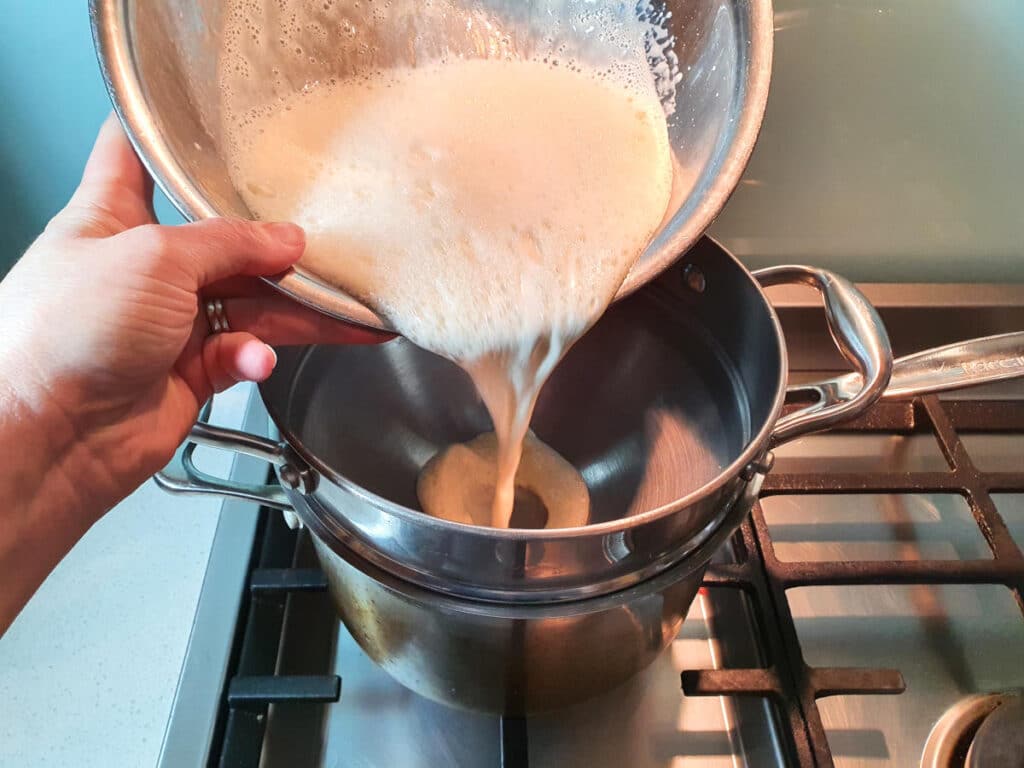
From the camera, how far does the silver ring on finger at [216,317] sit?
1.82 feet

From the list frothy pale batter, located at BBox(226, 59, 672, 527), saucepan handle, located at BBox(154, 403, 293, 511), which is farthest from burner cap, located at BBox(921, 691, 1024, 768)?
saucepan handle, located at BBox(154, 403, 293, 511)

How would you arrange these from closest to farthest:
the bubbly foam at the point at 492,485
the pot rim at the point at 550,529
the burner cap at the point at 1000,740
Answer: the pot rim at the point at 550,529 < the burner cap at the point at 1000,740 < the bubbly foam at the point at 492,485

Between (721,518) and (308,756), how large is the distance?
32cm

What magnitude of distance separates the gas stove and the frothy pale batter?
8.9 inches

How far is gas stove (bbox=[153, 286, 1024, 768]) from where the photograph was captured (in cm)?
53

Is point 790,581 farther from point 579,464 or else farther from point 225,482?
point 225,482

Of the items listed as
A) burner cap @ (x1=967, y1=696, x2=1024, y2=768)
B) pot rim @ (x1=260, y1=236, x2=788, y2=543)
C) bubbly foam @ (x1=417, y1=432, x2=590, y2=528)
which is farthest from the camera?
bubbly foam @ (x1=417, y1=432, x2=590, y2=528)

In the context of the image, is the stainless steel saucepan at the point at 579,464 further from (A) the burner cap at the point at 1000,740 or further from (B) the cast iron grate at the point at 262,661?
(A) the burner cap at the point at 1000,740

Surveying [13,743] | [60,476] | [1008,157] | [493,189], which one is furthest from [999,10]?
[13,743]

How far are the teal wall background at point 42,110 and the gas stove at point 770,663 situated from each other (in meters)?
0.40

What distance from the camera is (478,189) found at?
0.48 metres

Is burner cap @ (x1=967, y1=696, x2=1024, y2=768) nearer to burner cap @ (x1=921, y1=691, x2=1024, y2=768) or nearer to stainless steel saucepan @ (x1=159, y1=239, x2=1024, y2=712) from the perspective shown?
burner cap @ (x1=921, y1=691, x2=1024, y2=768)

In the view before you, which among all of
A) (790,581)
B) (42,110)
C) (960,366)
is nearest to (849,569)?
(790,581)

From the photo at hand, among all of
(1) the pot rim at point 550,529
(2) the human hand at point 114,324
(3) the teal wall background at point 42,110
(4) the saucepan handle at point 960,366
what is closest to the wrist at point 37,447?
(2) the human hand at point 114,324
